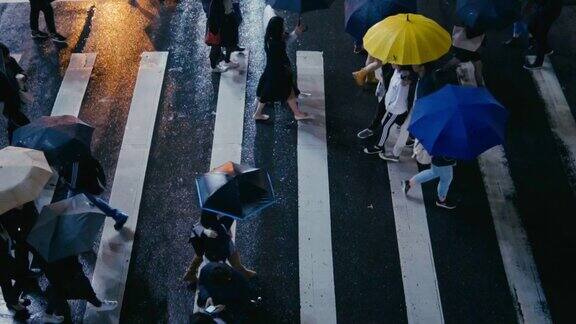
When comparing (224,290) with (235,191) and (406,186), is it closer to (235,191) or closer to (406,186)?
(235,191)

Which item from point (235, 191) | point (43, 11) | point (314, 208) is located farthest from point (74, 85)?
point (235, 191)

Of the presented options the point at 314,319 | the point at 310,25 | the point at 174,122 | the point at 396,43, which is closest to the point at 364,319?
the point at 314,319

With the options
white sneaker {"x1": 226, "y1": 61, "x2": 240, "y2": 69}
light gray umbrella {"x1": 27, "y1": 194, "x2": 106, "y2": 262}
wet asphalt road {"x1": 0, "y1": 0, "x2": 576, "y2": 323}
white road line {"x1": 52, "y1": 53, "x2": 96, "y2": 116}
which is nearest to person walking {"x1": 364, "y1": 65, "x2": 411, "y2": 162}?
wet asphalt road {"x1": 0, "y1": 0, "x2": 576, "y2": 323}

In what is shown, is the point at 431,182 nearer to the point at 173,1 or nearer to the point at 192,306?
the point at 192,306

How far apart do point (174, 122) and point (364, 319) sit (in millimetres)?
4448

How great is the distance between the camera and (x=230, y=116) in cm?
901

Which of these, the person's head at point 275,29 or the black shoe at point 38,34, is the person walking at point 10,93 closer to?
the black shoe at point 38,34

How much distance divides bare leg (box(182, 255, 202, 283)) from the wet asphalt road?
0.71ft

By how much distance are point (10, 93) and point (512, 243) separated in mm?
6949

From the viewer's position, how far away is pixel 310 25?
422 inches

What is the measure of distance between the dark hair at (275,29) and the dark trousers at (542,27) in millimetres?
4572

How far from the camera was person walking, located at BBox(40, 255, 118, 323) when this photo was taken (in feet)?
18.7

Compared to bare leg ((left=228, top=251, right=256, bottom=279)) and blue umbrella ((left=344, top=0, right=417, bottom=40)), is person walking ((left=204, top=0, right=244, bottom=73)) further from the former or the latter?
bare leg ((left=228, top=251, right=256, bottom=279))

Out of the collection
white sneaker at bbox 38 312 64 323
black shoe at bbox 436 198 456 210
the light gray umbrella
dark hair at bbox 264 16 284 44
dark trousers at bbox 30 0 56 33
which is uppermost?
dark hair at bbox 264 16 284 44
